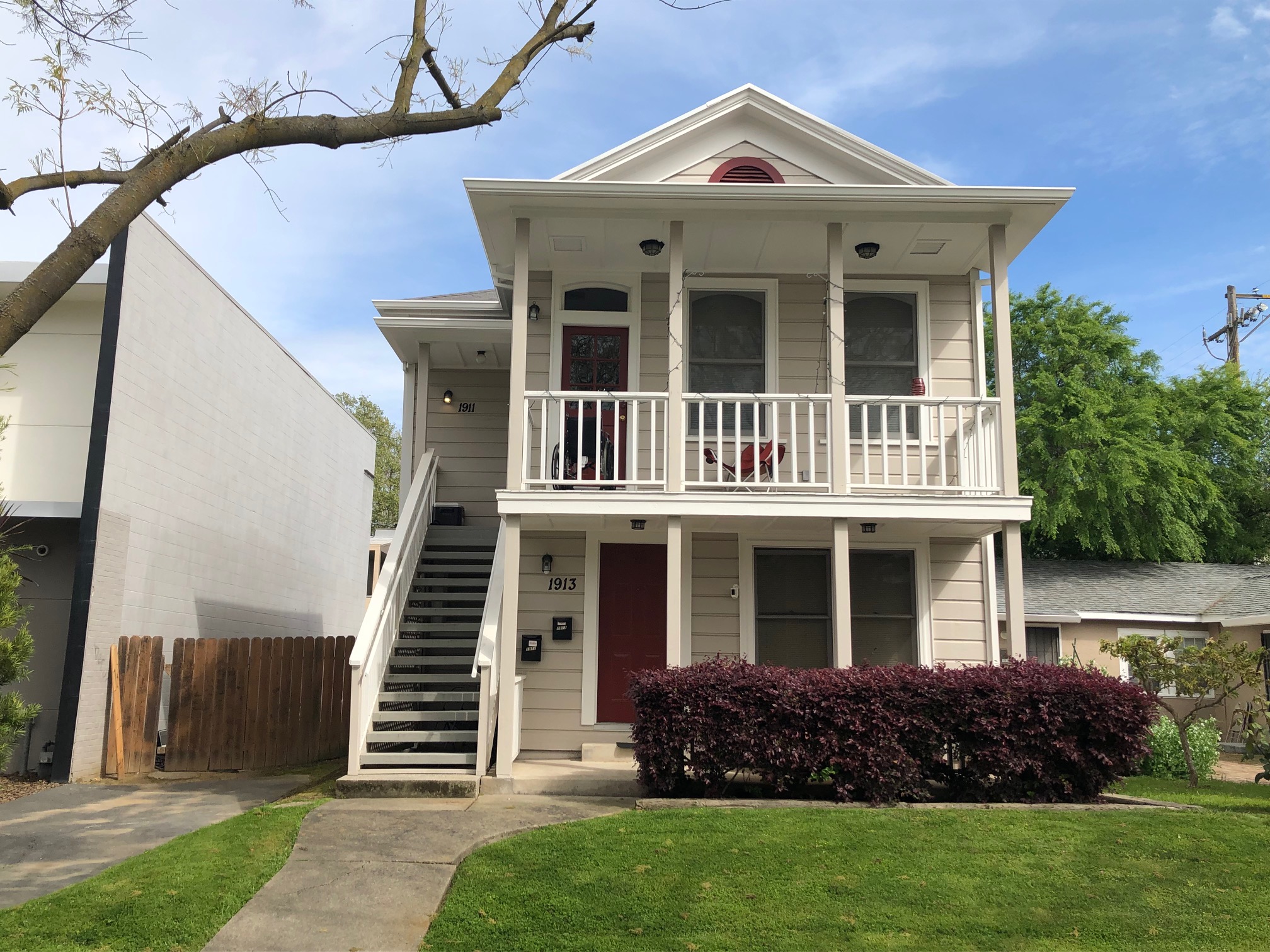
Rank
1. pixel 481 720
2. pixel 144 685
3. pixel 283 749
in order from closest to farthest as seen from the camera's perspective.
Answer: pixel 481 720, pixel 144 685, pixel 283 749

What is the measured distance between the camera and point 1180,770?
12.2m

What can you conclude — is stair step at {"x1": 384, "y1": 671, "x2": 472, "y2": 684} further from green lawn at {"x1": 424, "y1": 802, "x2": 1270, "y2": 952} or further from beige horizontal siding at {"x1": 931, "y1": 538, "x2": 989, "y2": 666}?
beige horizontal siding at {"x1": 931, "y1": 538, "x2": 989, "y2": 666}

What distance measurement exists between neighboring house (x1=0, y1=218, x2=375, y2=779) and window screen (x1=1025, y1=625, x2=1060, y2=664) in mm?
13799

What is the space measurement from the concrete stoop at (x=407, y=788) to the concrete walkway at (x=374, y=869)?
15cm

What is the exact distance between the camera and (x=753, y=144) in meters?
10.6

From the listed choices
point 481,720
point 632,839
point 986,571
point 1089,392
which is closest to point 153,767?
point 481,720

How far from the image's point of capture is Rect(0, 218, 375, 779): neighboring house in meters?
9.95

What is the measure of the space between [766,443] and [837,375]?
1232 mm

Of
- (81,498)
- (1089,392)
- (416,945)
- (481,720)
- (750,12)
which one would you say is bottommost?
(416,945)

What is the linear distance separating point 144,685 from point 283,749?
1.73 metres

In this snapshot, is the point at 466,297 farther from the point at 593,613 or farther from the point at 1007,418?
the point at 1007,418

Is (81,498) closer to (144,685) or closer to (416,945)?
(144,685)

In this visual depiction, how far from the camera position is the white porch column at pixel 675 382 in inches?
356

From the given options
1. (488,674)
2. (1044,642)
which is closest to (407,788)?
(488,674)
